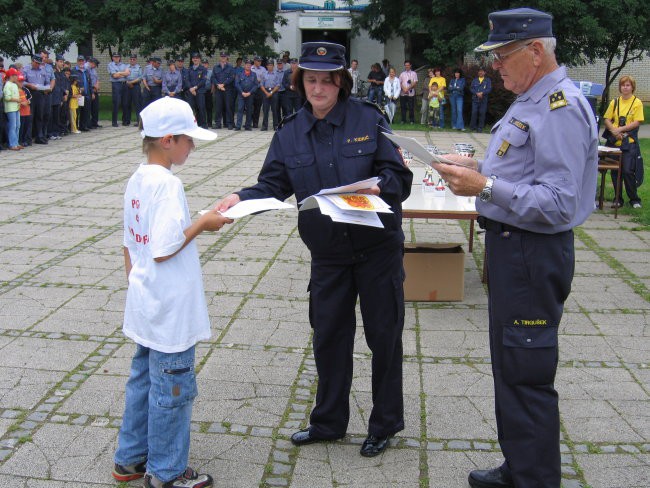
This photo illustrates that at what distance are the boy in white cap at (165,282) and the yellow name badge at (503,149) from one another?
45.5 inches

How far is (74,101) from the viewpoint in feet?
65.6

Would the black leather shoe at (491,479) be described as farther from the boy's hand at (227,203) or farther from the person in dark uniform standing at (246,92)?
the person in dark uniform standing at (246,92)

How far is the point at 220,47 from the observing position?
27.3 meters

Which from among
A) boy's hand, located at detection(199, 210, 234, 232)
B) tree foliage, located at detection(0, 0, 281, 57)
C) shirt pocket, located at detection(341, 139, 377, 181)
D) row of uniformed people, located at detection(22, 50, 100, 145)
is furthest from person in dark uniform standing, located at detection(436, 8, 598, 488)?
tree foliage, located at detection(0, 0, 281, 57)

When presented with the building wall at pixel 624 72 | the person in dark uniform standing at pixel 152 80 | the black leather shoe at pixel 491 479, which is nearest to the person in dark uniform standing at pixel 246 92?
the person in dark uniform standing at pixel 152 80

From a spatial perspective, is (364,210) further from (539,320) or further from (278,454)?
(278,454)

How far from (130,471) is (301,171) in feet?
5.30

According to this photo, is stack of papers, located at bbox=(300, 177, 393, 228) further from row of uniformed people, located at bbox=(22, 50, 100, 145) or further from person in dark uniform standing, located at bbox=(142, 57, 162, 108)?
person in dark uniform standing, located at bbox=(142, 57, 162, 108)

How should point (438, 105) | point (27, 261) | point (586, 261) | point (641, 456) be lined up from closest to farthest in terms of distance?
point (641, 456)
point (27, 261)
point (586, 261)
point (438, 105)

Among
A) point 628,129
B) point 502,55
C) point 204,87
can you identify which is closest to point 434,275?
point 502,55

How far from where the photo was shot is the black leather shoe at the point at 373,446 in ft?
12.8

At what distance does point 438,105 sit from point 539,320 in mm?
20506

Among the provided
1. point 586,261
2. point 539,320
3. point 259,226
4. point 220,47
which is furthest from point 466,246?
point 220,47

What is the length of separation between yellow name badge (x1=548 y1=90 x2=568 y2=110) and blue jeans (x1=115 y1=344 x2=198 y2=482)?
5.92 ft
